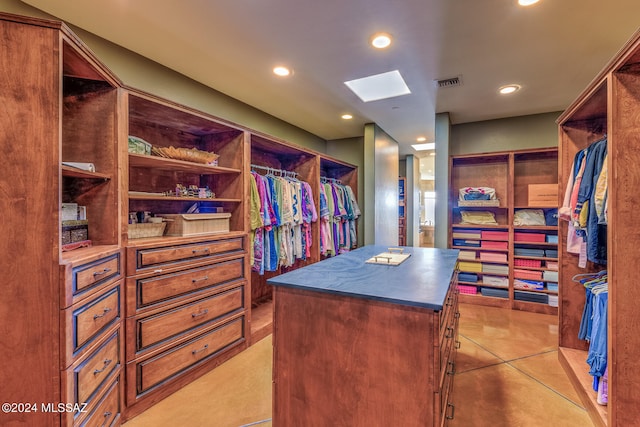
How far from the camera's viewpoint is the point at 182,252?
204cm

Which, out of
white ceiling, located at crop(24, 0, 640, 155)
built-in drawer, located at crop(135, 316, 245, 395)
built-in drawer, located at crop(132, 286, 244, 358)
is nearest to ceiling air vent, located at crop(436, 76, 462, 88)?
white ceiling, located at crop(24, 0, 640, 155)

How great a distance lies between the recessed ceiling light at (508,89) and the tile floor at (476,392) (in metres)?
2.58

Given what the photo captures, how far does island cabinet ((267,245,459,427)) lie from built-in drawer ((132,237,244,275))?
96 centimetres

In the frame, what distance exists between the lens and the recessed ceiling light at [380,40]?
204 cm

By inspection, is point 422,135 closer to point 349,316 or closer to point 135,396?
point 349,316

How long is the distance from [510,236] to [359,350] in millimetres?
3352

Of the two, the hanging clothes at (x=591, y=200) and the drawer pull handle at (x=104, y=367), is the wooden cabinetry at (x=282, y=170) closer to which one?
the drawer pull handle at (x=104, y=367)

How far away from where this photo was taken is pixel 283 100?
330cm

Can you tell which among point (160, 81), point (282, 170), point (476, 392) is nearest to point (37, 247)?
point (160, 81)

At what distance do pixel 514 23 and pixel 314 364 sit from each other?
2476mm

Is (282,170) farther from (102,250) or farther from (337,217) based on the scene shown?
(102,250)

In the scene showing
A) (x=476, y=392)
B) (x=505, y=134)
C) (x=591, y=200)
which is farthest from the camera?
(x=505, y=134)

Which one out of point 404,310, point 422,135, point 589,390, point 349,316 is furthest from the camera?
point 422,135

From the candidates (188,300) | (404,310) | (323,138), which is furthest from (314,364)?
(323,138)
